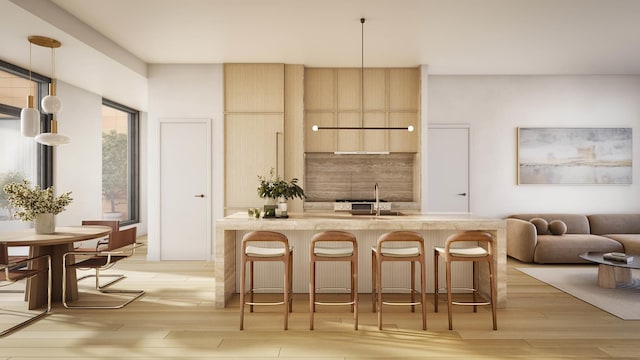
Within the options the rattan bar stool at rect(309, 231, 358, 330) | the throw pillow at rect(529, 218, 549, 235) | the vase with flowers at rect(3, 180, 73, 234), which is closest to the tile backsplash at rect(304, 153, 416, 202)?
the throw pillow at rect(529, 218, 549, 235)

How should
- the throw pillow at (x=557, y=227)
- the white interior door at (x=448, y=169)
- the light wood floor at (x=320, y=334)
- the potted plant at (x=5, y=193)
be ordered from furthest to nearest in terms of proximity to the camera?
the white interior door at (x=448, y=169)
the throw pillow at (x=557, y=227)
the potted plant at (x=5, y=193)
the light wood floor at (x=320, y=334)

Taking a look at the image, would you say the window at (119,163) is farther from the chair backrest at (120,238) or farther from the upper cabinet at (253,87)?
the chair backrest at (120,238)

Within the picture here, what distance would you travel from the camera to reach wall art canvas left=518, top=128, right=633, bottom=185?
7164 millimetres

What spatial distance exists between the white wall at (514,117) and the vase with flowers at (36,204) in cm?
581

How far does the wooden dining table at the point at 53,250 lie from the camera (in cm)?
377

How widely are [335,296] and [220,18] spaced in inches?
137

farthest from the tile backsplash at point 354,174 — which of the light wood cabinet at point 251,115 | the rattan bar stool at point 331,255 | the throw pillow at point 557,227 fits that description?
the rattan bar stool at point 331,255

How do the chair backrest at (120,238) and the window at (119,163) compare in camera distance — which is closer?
the chair backrest at (120,238)

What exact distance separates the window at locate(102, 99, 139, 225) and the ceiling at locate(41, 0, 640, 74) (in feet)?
9.42

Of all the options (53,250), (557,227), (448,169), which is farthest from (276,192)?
(557,227)

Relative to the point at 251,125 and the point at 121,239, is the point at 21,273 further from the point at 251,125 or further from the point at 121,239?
the point at 251,125

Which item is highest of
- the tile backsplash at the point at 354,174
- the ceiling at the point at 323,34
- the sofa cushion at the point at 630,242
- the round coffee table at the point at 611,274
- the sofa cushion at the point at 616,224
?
the ceiling at the point at 323,34

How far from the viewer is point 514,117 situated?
23.6ft

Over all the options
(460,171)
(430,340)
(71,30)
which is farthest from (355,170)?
(71,30)
